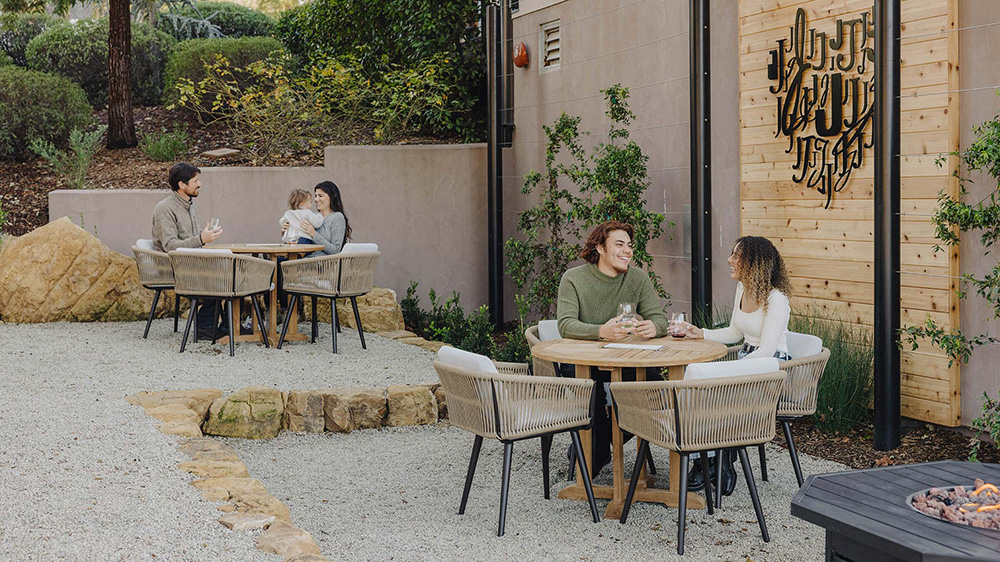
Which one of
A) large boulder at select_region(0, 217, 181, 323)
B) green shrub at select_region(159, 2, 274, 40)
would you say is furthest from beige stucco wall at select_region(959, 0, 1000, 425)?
green shrub at select_region(159, 2, 274, 40)

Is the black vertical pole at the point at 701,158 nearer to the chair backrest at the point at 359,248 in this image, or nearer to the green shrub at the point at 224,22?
the chair backrest at the point at 359,248

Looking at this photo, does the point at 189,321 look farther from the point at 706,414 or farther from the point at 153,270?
the point at 706,414

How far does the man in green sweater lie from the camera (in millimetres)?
4629

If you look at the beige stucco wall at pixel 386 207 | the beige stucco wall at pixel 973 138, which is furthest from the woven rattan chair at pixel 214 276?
the beige stucco wall at pixel 973 138

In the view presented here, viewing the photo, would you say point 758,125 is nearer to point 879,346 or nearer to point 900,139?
point 900,139

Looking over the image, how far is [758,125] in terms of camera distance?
20.6 ft

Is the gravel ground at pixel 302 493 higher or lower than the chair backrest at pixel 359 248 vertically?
lower

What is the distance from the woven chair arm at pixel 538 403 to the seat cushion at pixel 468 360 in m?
0.13

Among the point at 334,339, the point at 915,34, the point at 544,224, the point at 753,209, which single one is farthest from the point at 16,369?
the point at 915,34

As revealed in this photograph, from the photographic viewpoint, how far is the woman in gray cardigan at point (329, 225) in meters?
7.87

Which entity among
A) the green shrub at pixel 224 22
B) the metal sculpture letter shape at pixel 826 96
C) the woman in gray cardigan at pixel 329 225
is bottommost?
the woman in gray cardigan at pixel 329 225

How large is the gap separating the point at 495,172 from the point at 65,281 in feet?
13.5

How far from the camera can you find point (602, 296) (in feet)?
15.8

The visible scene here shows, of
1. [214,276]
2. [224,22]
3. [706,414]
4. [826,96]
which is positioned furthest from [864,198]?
[224,22]
